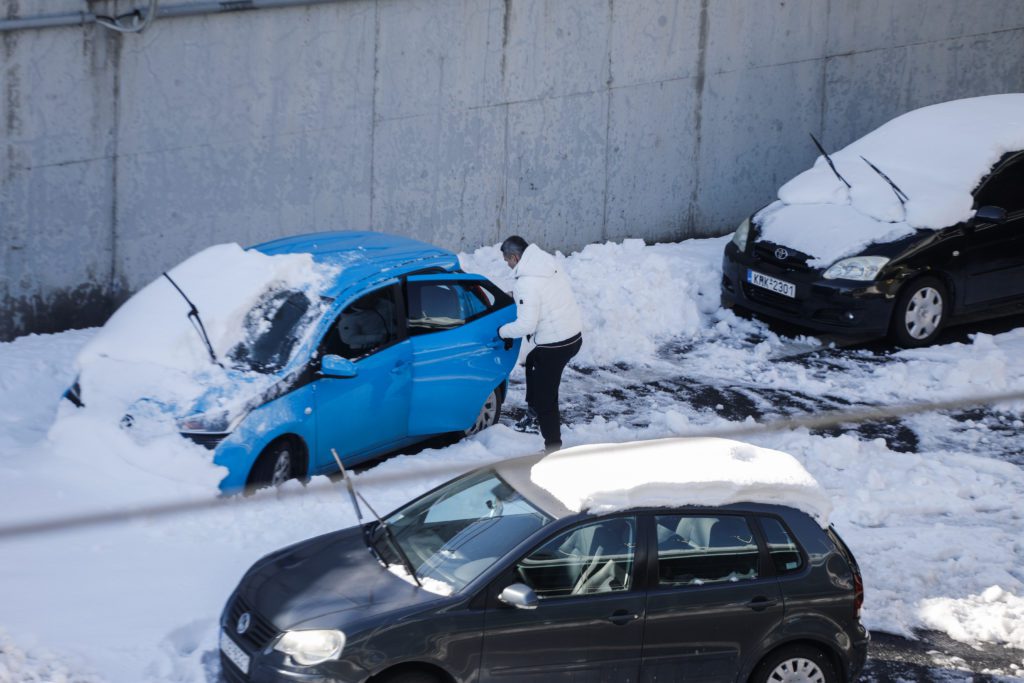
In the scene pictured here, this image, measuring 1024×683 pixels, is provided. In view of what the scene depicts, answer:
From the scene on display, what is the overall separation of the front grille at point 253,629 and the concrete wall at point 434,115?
5.86 metres

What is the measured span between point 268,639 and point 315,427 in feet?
8.82

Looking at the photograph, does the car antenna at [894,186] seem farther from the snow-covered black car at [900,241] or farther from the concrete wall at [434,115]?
the concrete wall at [434,115]

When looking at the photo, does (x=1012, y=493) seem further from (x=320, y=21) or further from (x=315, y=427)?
(x=320, y=21)

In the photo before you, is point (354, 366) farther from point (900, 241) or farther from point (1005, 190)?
point (1005, 190)

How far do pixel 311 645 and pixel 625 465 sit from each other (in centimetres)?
183

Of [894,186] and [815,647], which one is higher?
[894,186]

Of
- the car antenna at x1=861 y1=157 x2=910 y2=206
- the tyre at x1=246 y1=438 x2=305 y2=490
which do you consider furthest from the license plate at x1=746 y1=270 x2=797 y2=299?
the tyre at x1=246 y1=438 x2=305 y2=490

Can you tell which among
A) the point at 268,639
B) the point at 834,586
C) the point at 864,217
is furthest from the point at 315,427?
the point at 864,217

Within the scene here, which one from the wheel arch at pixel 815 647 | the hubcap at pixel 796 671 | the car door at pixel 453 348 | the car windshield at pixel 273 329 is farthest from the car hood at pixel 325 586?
the car door at pixel 453 348

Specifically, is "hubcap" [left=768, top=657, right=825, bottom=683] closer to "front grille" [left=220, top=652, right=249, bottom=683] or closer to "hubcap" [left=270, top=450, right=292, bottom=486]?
"front grille" [left=220, top=652, right=249, bottom=683]

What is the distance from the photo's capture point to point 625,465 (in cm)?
681

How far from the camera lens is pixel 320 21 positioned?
12430 millimetres

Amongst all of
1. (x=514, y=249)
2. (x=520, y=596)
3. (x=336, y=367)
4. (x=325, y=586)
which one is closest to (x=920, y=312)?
(x=514, y=249)

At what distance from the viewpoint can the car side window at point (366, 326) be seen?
29.1 feet
